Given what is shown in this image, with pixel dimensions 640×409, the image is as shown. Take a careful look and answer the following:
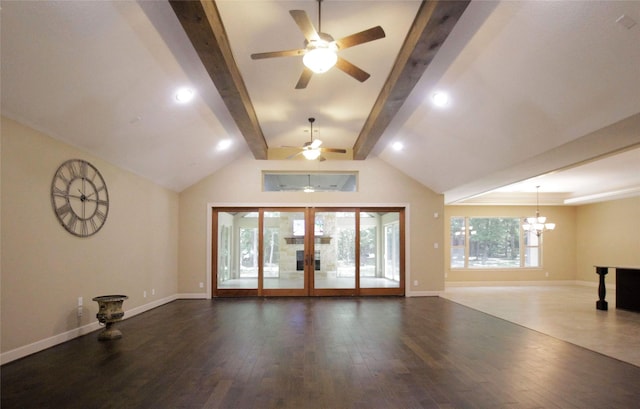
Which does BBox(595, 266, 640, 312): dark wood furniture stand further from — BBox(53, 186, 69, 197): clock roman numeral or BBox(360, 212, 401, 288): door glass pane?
BBox(53, 186, 69, 197): clock roman numeral

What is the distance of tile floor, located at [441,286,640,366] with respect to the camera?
189 inches

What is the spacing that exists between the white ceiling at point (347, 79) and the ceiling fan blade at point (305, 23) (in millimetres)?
607

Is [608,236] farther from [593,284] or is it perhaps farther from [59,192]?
[59,192]

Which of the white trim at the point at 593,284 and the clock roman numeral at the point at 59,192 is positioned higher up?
the clock roman numeral at the point at 59,192

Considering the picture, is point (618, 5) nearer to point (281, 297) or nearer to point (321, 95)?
point (321, 95)

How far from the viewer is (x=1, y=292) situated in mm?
3709

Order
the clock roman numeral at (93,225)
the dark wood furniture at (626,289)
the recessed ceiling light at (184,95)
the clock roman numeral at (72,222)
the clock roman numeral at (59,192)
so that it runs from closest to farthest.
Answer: the clock roman numeral at (59,192), the clock roman numeral at (72,222), the recessed ceiling light at (184,95), the clock roman numeral at (93,225), the dark wood furniture at (626,289)

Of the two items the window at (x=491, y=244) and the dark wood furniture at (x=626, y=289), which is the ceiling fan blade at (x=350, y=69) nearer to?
the dark wood furniture at (x=626, y=289)

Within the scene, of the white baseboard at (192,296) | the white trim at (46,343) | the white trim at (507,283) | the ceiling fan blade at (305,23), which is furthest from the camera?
the white trim at (507,283)

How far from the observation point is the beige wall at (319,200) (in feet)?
27.9

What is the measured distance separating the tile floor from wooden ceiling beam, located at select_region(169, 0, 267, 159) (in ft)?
17.2

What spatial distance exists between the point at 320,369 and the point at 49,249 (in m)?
3.35

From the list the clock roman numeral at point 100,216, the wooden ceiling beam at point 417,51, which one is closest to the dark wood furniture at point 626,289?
the wooden ceiling beam at point 417,51

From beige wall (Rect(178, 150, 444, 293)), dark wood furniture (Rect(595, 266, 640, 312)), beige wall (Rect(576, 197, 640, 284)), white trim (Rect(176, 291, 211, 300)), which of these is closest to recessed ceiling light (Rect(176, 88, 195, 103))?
beige wall (Rect(178, 150, 444, 293))
